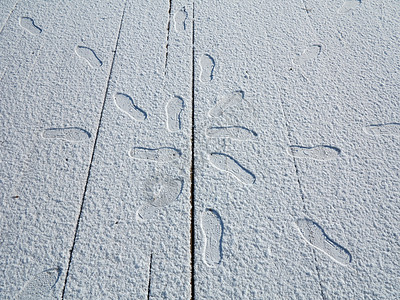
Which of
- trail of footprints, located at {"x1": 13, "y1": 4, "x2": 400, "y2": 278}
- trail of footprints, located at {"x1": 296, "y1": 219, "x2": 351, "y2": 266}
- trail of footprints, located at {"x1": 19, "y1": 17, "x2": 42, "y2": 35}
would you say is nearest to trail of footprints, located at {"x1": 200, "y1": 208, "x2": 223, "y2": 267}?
trail of footprints, located at {"x1": 13, "y1": 4, "x2": 400, "y2": 278}

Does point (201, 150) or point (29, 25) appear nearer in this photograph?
point (201, 150)

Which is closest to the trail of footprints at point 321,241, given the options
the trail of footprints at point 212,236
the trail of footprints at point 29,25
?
the trail of footprints at point 212,236

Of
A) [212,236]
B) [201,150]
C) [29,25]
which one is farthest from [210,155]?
[29,25]

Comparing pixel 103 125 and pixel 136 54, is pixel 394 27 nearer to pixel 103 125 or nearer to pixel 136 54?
pixel 136 54

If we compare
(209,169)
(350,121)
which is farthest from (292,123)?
(209,169)

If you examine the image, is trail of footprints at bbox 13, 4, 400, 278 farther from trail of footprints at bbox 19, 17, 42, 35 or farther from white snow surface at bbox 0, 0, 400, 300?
trail of footprints at bbox 19, 17, 42, 35

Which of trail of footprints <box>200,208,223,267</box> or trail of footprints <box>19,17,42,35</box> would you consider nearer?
trail of footprints <box>200,208,223,267</box>

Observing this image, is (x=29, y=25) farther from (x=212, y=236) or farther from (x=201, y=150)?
(x=212, y=236)

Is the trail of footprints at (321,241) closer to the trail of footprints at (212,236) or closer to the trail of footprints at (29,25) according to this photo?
the trail of footprints at (212,236)

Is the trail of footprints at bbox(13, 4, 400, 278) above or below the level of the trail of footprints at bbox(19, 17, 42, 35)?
below
